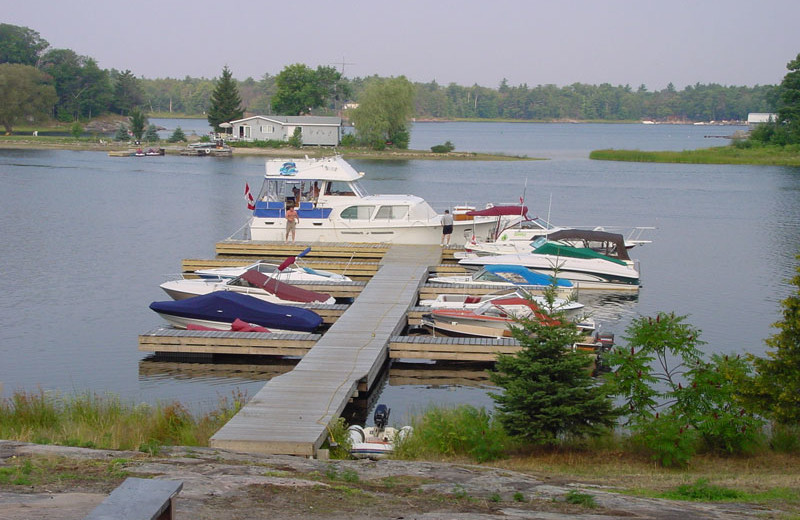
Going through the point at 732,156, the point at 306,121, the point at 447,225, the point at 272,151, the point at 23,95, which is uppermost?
the point at 23,95

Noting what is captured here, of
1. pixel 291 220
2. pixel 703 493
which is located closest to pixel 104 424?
pixel 703 493

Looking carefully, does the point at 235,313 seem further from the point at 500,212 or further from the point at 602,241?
the point at 500,212

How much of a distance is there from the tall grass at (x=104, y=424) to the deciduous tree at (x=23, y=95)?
349 feet

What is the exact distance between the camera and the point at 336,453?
1222cm

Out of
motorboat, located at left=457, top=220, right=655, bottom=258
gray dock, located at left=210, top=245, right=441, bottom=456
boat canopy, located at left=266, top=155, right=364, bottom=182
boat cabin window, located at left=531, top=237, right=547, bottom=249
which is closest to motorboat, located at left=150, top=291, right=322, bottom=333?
gray dock, located at left=210, top=245, right=441, bottom=456

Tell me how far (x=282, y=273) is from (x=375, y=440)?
39.4ft

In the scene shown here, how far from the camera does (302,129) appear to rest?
306 feet

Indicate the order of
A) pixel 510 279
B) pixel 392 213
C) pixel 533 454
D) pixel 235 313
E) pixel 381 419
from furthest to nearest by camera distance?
pixel 392 213 → pixel 510 279 → pixel 235 313 → pixel 381 419 → pixel 533 454

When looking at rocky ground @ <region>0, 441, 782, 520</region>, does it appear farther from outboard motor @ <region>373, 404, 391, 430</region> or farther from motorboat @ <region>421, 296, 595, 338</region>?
motorboat @ <region>421, 296, 595, 338</region>

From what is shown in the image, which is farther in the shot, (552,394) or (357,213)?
(357,213)

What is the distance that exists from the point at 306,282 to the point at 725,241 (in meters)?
22.3

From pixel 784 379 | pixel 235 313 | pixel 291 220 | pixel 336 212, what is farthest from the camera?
pixel 336 212

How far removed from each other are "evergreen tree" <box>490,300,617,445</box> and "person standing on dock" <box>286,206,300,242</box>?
19.6 m

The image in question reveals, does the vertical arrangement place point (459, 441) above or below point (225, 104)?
below
